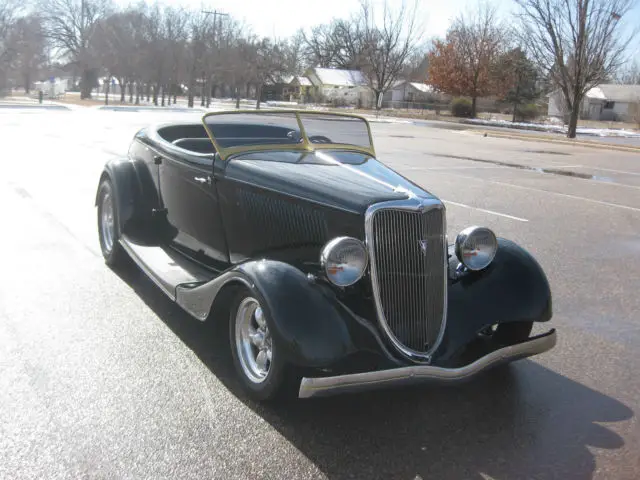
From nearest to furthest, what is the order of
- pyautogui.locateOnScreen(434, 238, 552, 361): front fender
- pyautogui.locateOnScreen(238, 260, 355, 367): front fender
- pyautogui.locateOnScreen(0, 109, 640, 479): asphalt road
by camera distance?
pyautogui.locateOnScreen(0, 109, 640, 479): asphalt road
pyautogui.locateOnScreen(238, 260, 355, 367): front fender
pyautogui.locateOnScreen(434, 238, 552, 361): front fender

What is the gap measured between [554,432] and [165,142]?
3.98m

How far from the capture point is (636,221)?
34.0 feet

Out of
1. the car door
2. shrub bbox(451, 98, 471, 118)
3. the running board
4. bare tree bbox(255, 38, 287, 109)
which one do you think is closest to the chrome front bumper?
the running board

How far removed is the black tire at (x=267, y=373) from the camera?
339 cm

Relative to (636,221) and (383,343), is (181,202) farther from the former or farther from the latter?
(636,221)

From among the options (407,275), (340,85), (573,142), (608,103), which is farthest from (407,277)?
(608,103)

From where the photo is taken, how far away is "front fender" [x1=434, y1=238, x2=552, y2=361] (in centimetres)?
383

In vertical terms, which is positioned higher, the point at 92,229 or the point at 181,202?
the point at 181,202

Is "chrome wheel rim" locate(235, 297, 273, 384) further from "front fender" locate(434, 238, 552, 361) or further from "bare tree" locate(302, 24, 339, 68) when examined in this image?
"bare tree" locate(302, 24, 339, 68)

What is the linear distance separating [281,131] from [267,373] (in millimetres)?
2282

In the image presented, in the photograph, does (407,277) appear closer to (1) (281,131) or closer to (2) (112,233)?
(1) (281,131)

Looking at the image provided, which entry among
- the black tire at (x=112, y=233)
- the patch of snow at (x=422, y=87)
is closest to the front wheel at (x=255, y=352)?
the black tire at (x=112, y=233)

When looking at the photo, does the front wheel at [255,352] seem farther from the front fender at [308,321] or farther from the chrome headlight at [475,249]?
the chrome headlight at [475,249]

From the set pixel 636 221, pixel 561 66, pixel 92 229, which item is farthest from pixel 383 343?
pixel 561 66
